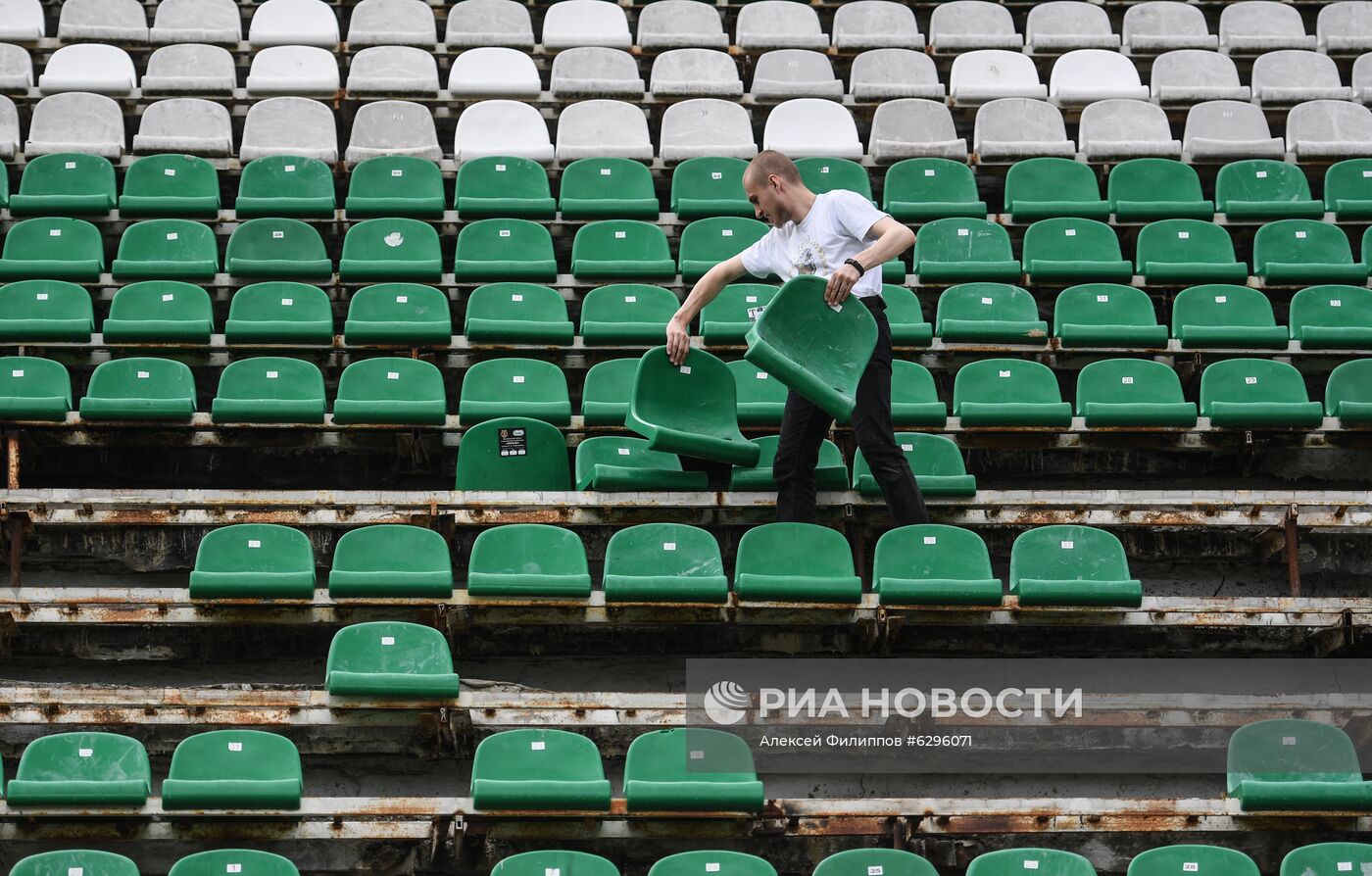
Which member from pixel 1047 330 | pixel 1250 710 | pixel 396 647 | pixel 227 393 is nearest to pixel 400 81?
pixel 227 393

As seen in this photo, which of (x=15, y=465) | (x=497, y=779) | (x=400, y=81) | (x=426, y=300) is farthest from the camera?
(x=400, y=81)

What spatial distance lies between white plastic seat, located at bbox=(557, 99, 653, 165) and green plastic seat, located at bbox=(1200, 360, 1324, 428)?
145 inches

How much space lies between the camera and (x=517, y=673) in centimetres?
780

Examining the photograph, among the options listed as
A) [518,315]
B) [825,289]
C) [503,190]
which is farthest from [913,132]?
[825,289]

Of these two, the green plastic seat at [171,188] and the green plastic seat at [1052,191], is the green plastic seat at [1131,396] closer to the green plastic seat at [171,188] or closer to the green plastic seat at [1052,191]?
the green plastic seat at [1052,191]

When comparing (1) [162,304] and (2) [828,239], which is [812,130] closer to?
(2) [828,239]

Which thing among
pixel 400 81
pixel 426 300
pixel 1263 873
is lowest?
pixel 1263 873

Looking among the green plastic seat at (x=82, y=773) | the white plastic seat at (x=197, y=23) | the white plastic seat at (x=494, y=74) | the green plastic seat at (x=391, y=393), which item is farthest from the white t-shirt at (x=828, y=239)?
the white plastic seat at (x=197, y=23)

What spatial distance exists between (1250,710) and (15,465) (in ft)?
17.7

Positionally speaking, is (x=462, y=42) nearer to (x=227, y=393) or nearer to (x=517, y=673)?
(x=227, y=393)

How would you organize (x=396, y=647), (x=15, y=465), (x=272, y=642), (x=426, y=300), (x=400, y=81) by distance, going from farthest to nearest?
(x=400, y=81) < (x=426, y=300) < (x=15, y=465) < (x=272, y=642) < (x=396, y=647)

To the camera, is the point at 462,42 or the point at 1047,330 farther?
the point at 462,42

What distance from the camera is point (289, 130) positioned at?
36.1ft

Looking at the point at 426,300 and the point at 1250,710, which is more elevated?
the point at 426,300
